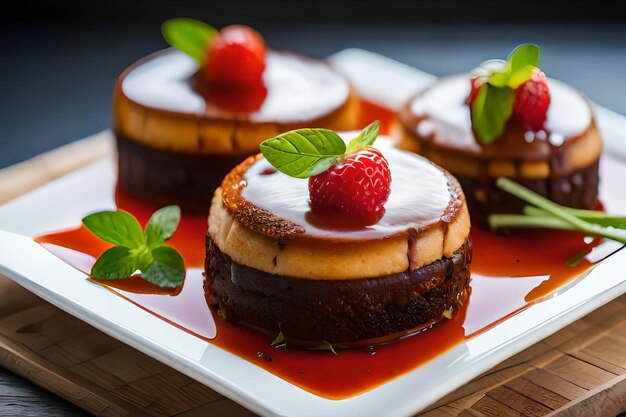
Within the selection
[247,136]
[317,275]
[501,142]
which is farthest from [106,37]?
[317,275]

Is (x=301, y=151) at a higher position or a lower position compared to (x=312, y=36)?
higher

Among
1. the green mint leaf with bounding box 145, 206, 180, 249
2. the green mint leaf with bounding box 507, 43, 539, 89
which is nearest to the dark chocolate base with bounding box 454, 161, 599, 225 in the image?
the green mint leaf with bounding box 507, 43, 539, 89

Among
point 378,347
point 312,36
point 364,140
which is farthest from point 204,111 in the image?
point 312,36

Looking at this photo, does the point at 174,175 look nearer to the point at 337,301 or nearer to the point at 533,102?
the point at 337,301

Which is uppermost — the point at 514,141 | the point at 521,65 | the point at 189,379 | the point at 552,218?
the point at 521,65

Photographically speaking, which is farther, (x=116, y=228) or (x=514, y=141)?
(x=514, y=141)

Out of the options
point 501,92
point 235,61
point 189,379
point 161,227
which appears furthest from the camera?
point 235,61

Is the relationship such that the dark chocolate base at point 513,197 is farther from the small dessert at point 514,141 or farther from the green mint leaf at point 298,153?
the green mint leaf at point 298,153
